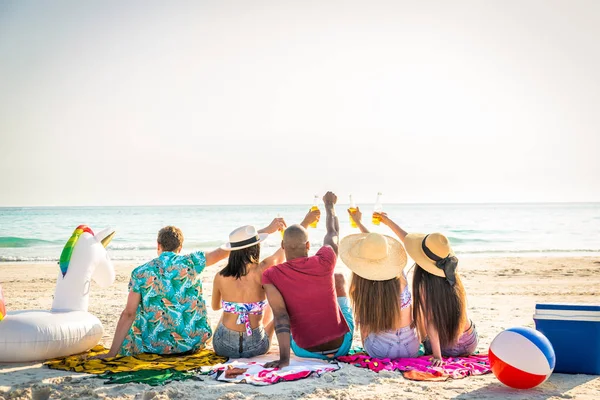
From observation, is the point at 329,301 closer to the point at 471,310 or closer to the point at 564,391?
the point at 564,391

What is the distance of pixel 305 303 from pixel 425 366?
128 cm

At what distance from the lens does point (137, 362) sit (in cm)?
548

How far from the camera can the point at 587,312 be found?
17.1ft

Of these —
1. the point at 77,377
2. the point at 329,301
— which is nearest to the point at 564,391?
the point at 329,301

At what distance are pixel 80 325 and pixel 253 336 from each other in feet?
5.84

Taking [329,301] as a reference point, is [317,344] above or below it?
below

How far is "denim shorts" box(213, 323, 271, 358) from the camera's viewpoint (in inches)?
225

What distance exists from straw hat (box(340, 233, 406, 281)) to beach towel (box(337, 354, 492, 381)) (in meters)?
0.80

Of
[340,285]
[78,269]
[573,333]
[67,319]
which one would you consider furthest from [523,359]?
[78,269]

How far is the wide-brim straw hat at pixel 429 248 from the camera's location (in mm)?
5410

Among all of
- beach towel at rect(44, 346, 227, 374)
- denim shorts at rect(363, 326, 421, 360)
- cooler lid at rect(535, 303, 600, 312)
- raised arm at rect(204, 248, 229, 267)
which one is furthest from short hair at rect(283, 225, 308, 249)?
cooler lid at rect(535, 303, 600, 312)

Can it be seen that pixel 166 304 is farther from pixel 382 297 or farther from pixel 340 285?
pixel 382 297

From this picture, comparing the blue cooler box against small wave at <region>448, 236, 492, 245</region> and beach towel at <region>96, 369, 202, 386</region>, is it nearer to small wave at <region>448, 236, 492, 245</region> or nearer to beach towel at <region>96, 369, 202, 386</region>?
beach towel at <region>96, 369, 202, 386</region>

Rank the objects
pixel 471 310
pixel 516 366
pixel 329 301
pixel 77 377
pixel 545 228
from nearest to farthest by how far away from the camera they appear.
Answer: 1. pixel 516 366
2. pixel 77 377
3. pixel 329 301
4. pixel 471 310
5. pixel 545 228
